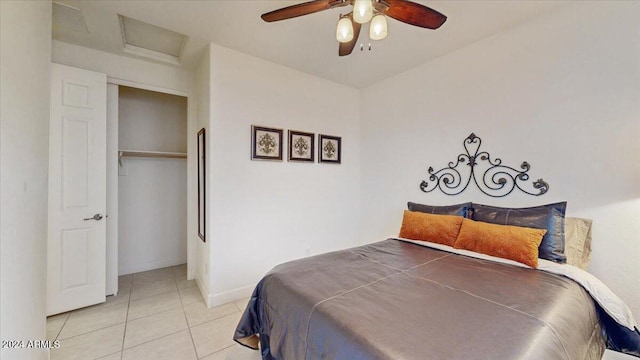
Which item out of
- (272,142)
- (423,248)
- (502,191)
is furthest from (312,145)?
A: (502,191)

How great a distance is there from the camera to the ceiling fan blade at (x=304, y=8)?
1.50 m

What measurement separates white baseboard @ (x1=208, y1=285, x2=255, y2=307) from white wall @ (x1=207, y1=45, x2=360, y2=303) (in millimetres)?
10

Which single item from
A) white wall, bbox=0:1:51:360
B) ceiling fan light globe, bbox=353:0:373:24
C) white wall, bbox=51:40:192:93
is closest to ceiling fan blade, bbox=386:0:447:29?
ceiling fan light globe, bbox=353:0:373:24

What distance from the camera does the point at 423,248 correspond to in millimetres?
2180

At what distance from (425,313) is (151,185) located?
3.75 m

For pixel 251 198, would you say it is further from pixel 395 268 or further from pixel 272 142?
pixel 395 268

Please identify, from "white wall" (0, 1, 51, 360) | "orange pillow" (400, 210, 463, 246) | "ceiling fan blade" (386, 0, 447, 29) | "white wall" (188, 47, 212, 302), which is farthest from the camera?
"white wall" (188, 47, 212, 302)

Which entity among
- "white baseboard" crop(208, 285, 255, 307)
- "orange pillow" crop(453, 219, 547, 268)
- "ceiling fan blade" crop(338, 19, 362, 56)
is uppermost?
"ceiling fan blade" crop(338, 19, 362, 56)

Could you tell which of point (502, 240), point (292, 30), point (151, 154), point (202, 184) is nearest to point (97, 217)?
point (202, 184)

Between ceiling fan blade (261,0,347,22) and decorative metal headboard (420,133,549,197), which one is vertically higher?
ceiling fan blade (261,0,347,22)

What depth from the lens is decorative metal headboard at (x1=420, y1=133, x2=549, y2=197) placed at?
219 cm

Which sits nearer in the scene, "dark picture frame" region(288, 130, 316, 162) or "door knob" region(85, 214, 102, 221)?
"door knob" region(85, 214, 102, 221)

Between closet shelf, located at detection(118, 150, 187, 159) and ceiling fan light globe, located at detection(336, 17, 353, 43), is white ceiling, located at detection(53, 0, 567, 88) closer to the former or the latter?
ceiling fan light globe, located at detection(336, 17, 353, 43)

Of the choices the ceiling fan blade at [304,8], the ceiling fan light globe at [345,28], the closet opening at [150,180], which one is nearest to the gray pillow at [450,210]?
the ceiling fan light globe at [345,28]
